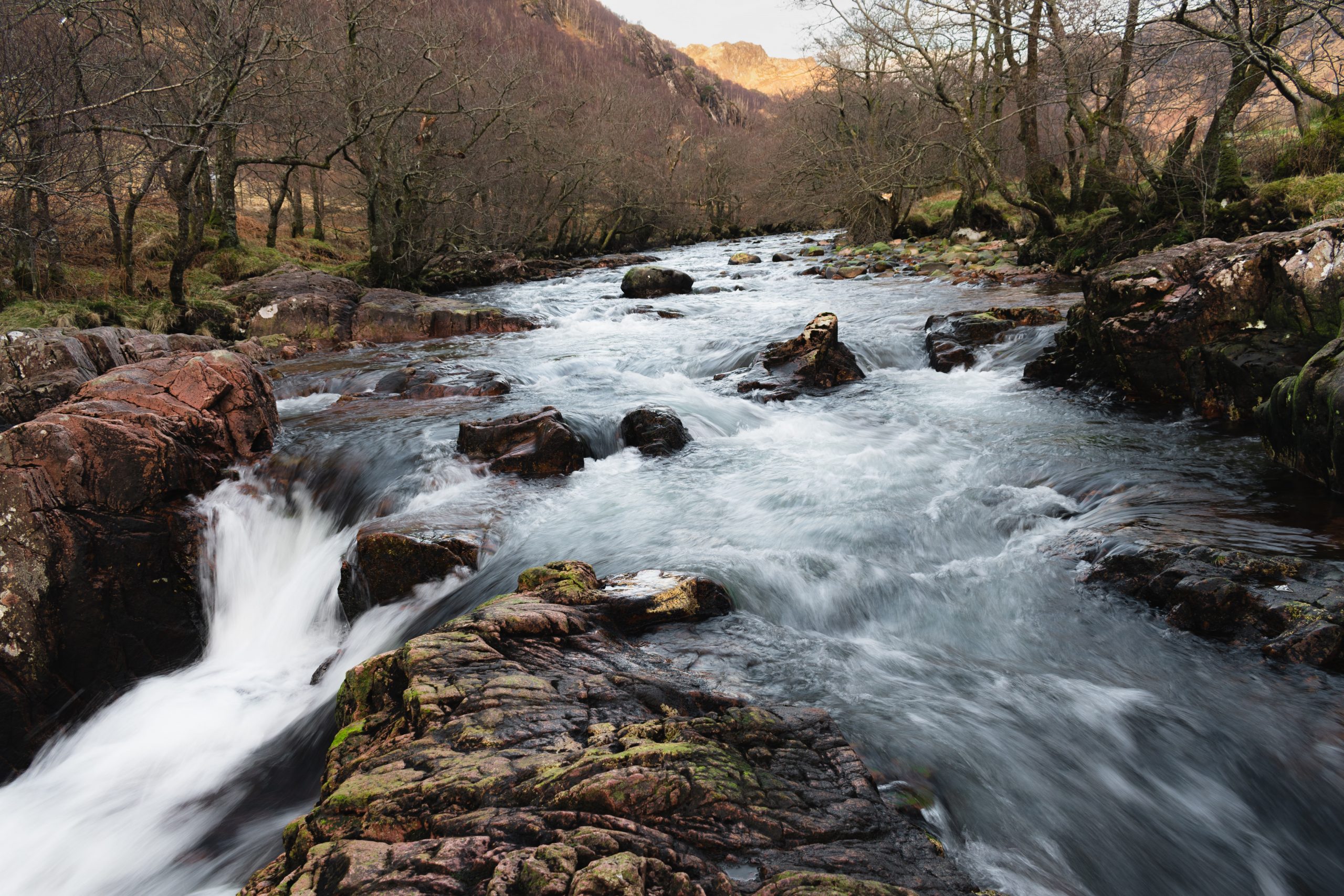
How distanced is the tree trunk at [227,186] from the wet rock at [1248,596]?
18738 mm

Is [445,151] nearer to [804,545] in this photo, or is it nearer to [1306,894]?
[804,545]

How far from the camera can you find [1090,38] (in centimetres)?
1150

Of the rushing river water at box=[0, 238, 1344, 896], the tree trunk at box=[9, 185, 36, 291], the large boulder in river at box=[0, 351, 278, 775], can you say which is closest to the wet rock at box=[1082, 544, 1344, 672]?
the rushing river water at box=[0, 238, 1344, 896]

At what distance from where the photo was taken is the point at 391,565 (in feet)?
15.8

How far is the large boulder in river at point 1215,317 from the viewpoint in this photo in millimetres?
5965

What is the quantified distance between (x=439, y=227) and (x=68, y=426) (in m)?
15.9

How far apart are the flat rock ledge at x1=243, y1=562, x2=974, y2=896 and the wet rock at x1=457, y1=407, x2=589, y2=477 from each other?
12.1ft

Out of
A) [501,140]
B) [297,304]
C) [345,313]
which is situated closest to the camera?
[297,304]

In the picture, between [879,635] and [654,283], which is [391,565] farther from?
[654,283]

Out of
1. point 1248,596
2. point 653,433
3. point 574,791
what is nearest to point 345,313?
point 653,433

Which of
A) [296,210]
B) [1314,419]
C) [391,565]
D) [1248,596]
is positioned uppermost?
[296,210]

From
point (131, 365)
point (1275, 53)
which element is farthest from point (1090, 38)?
point (131, 365)

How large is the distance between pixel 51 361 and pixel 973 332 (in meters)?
11.3

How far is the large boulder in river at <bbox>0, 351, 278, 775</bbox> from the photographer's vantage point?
4234 mm
